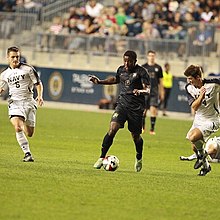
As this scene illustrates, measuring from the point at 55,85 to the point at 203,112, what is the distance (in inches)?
965

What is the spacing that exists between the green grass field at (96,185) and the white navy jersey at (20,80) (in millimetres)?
1185

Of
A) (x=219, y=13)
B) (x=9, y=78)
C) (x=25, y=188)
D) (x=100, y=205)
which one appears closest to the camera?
(x=100, y=205)

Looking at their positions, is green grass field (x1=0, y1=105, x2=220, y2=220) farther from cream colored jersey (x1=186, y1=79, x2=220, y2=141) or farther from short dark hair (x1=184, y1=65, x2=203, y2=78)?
short dark hair (x1=184, y1=65, x2=203, y2=78)

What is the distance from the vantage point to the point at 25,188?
1251cm

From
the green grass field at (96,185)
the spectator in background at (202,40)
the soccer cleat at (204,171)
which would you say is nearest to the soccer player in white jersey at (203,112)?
the soccer cleat at (204,171)

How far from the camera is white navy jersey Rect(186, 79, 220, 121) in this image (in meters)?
15.4

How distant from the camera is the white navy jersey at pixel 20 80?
1700cm

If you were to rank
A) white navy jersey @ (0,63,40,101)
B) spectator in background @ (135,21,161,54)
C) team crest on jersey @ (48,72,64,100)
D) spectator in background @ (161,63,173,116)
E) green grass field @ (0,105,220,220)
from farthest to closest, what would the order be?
team crest on jersey @ (48,72,64,100), spectator in background @ (135,21,161,54), spectator in background @ (161,63,173,116), white navy jersey @ (0,63,40,101), green grass field @ (0,105,220,220)

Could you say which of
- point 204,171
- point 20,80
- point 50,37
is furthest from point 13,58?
point 50,37

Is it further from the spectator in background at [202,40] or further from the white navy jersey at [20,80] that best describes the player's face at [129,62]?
the spectator in background at [202,40]

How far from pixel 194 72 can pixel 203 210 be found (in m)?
3.87

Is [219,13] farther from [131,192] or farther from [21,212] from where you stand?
[21,212]

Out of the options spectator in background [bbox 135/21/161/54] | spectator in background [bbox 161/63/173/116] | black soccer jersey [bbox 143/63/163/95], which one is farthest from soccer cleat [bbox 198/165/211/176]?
spectator in background [bbox 135/21/161/54]

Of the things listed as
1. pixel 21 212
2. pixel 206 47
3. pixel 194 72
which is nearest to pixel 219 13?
pixel 206 47
